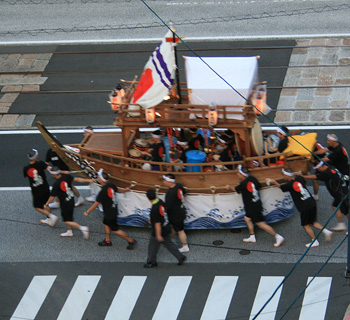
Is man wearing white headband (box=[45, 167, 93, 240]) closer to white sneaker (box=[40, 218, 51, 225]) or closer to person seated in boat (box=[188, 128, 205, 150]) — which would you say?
white sneaker (box=[40, 218, 51, 225])

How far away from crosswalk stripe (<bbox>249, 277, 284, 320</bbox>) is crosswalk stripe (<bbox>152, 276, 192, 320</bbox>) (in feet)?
4.22

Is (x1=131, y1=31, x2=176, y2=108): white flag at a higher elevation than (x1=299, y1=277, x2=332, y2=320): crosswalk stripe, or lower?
higher

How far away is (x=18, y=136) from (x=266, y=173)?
25.8ft

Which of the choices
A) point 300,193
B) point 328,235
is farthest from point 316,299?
point 300,193

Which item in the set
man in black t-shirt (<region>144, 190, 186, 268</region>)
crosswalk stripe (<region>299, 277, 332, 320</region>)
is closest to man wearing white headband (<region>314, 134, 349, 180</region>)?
crosswalk stripe (<region>299, 277, 332, 320</region>)

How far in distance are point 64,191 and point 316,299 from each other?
201 inches

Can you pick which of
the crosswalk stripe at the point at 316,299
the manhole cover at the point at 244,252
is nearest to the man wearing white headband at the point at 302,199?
the crosswalk stripe at the point at 316,299

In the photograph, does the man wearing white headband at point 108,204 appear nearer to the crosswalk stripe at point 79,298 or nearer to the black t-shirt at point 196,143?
the crosswalk stripe at point 79,298

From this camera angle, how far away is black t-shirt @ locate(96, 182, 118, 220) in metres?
14.2

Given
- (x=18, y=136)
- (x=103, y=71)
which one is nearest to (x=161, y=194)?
(x=18, y=136)

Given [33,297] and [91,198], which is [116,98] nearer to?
[91,198]

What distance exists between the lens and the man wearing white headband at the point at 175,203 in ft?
46.3

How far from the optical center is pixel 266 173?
1438 cm

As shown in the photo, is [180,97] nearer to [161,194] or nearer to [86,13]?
[161,194]
